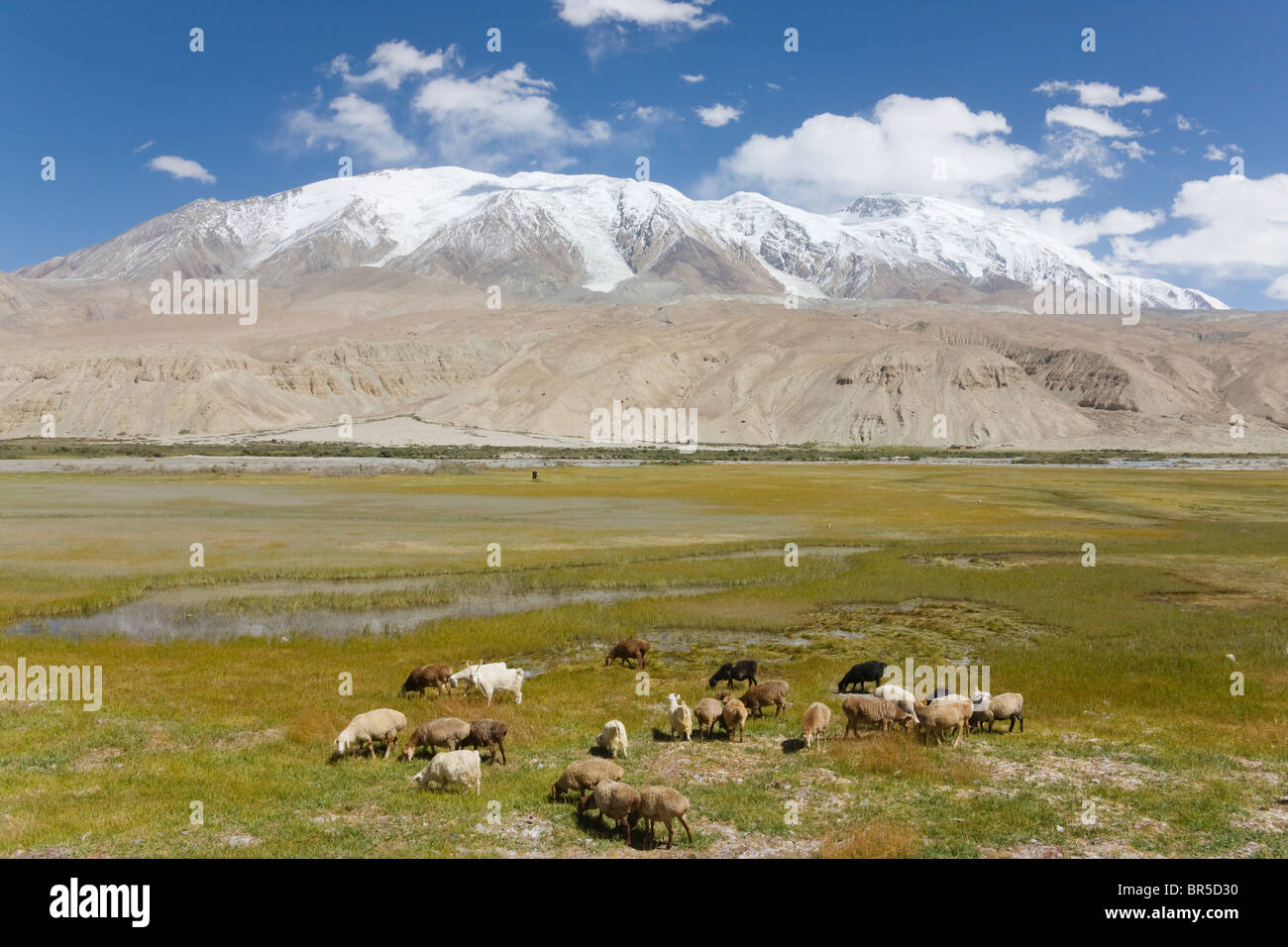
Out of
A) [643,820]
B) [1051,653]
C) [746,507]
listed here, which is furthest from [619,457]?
[643,820]

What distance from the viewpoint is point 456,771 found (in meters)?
12.0

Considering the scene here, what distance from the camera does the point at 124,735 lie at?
14648 mm

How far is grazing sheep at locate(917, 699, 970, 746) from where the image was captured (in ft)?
48.0

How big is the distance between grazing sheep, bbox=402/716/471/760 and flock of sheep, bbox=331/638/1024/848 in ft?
0.05

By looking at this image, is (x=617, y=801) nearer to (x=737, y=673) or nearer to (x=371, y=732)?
(x=371, y=732)

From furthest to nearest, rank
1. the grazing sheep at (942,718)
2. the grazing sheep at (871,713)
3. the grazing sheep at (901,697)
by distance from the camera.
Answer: the grazing sheep at (901,697), the grazing sheep at (871,713), the grazing sheep at (942,718)

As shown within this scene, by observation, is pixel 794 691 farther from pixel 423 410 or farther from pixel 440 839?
pixel 423 410

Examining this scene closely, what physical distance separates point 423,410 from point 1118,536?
159 metres

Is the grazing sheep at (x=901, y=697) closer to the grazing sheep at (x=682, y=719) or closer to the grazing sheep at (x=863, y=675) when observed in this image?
the grazing sheep at (x=863, y=675)

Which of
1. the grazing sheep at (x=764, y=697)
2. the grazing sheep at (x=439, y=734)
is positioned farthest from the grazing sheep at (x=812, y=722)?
the grazing sheep at (x=439, y=734)

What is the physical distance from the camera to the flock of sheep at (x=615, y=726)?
1109cm

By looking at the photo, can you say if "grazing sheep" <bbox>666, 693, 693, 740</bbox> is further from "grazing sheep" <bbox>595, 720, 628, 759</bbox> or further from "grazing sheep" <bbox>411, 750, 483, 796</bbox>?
"grazing sheep" <bbox>411, 750, 483, 796</bbox>

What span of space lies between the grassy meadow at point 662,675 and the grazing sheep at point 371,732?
612 millimetres
